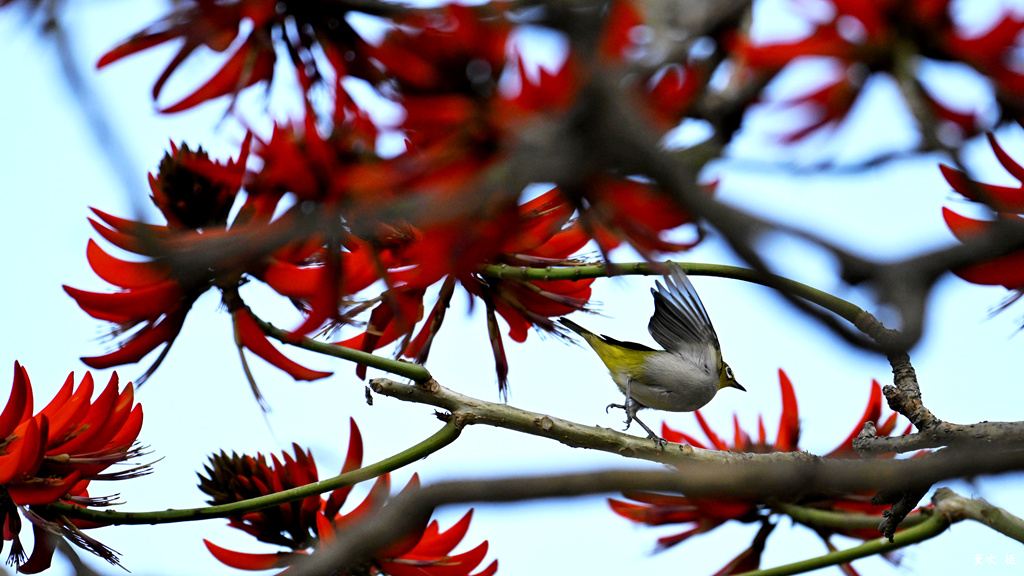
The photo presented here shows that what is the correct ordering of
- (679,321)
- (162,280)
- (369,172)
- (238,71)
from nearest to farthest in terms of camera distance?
1. (369,172)
2. (238,71)
3. (162,280)
4. (679,321)

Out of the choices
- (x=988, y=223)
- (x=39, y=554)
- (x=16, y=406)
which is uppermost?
(x=988, y=223)

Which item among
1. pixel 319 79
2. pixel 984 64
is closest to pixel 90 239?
pixel 319 79

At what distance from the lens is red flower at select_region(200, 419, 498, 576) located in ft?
2.74

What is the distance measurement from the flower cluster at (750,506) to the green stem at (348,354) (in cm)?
35

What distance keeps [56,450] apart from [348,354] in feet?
0.98

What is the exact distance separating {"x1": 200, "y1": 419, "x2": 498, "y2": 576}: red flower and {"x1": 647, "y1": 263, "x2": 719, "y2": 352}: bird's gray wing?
0.40 metres

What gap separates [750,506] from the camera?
97 centimetres

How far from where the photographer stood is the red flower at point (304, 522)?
84 centimetres

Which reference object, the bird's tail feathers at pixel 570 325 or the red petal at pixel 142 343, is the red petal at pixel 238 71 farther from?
the bird's tail feathers at pixel 570 325

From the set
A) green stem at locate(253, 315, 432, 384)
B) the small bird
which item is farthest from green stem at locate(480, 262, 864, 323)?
the small bird

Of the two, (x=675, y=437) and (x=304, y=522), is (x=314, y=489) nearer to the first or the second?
(x=304, y=522)

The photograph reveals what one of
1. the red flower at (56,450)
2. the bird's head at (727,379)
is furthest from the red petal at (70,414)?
the bird's head at (727,379)

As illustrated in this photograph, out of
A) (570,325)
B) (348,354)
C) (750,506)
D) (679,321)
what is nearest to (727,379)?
(679,321)

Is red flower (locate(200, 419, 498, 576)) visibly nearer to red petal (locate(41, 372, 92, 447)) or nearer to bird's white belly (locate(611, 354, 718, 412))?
red petal (locate(41, 372, 92, 447))
